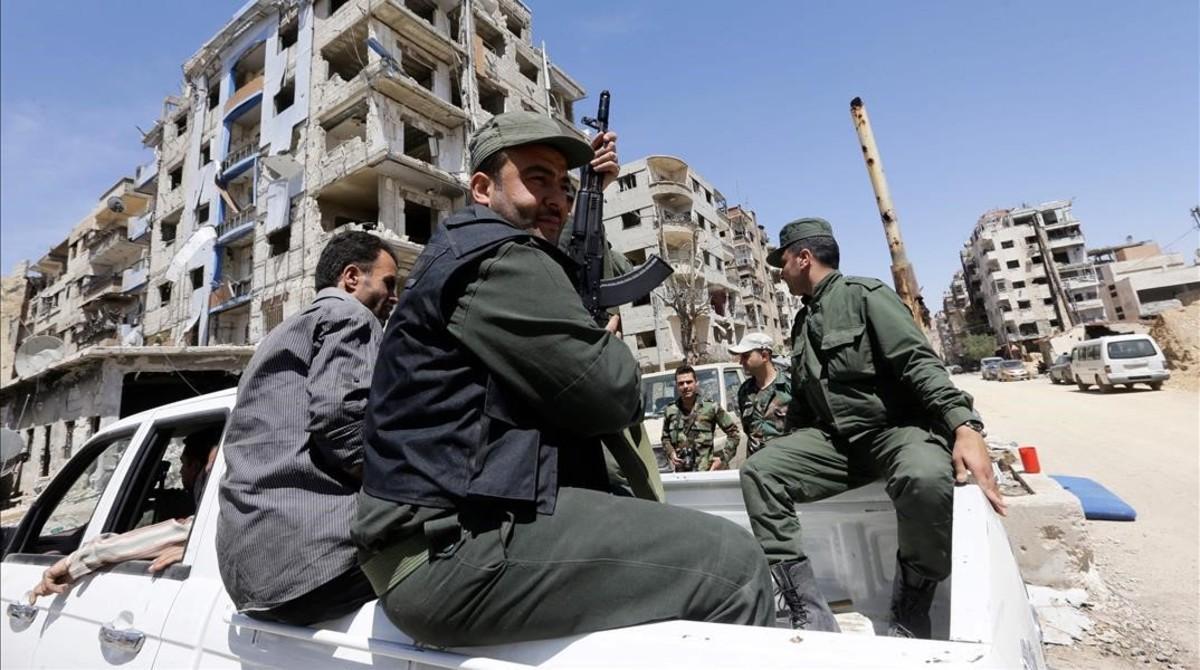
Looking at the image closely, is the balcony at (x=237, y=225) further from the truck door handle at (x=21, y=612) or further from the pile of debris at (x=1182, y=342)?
the pile of debris at (x=1182, y=342)

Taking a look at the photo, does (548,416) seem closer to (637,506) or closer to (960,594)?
(637,506)

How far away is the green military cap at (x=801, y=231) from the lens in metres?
2.72

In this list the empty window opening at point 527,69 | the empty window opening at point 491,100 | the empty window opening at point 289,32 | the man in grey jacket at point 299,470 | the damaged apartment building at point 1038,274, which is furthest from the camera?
the damaged apartment building at point 1038,274

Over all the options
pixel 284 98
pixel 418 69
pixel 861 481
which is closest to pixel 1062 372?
pixel 861 481

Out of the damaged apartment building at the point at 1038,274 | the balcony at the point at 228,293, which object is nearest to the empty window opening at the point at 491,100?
the balcony at the point at 228,293

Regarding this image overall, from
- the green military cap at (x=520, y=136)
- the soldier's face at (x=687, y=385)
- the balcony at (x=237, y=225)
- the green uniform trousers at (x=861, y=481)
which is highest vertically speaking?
the balcony at (x=237, y=225)

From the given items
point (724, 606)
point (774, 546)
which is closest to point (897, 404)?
point (774, 546)

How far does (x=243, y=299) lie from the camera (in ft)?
62.8

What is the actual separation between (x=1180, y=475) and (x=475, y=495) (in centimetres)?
956

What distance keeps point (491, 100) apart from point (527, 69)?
12.2ft

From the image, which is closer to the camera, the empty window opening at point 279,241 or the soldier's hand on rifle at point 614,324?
the soldier's hand on rifle at point 614,324

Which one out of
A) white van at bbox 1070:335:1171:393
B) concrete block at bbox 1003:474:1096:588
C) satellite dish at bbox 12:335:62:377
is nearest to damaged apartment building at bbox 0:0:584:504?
satellite dish at bbox 12:335:62:377

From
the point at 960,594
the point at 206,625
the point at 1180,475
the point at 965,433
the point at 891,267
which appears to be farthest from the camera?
the point at 1180,475

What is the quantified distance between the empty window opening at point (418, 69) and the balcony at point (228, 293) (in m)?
9.91
